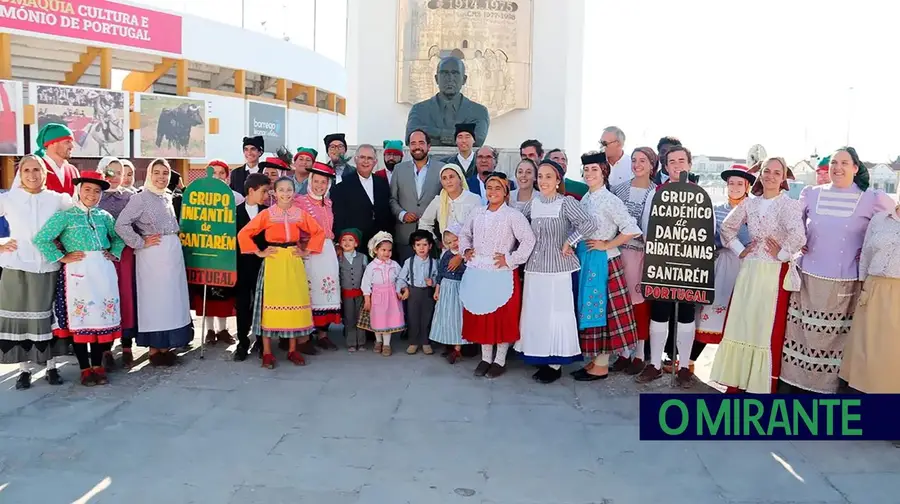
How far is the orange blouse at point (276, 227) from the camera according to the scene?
5133 mm

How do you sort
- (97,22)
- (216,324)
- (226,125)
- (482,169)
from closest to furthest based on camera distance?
(482,169) → (216,324) → (97,22) → (226,125)

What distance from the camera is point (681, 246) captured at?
448 cm

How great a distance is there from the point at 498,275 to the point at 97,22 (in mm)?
17888

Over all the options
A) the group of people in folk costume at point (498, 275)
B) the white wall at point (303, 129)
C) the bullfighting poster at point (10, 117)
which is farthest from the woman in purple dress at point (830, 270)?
the white wall at point (303, 129)

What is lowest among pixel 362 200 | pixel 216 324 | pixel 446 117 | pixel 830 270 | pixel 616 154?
pixel 216 324

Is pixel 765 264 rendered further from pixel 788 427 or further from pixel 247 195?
pixel 247 195

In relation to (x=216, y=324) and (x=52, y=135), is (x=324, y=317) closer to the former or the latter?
(x=216, y=324)

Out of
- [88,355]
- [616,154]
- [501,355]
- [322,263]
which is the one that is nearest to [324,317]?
[322,263]

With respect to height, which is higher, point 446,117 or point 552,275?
point 446,117

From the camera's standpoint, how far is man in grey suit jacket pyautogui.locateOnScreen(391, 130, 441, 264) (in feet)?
19.5

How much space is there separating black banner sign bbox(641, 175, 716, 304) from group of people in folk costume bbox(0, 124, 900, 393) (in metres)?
0.24

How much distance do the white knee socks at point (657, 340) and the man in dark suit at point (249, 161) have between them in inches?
144

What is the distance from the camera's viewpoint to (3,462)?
3.52 metres

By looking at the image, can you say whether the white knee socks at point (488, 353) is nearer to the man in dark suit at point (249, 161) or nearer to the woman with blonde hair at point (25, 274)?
the man in dark suit at point (249, 161)
